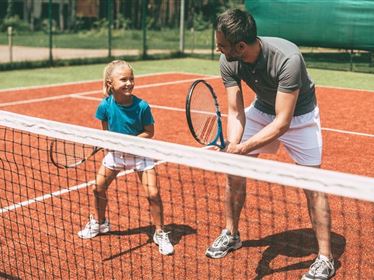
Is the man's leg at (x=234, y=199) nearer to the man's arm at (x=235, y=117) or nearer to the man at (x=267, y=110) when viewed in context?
the man at (x=267, y=110)

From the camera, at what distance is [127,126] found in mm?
4789

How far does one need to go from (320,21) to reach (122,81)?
1339 centimetres

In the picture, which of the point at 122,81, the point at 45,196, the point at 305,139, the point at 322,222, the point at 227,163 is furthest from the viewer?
the point at 45,196

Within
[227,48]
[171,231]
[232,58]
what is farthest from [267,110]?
[171,231]

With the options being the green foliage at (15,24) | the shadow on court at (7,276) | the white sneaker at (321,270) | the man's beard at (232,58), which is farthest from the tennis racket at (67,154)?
the green foliage at (15,24)

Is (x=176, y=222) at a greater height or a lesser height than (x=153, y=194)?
lesser

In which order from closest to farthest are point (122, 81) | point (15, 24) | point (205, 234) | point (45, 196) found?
point (122, 81) < point (205, 234) < point (45, 196) < point (15, 24)

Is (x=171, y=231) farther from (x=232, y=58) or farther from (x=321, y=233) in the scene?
(x=232, y=58)

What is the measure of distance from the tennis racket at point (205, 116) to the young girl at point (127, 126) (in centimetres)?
36

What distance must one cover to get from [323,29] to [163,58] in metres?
6.40

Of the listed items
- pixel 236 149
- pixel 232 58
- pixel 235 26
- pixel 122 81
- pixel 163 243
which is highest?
pixel 235 26

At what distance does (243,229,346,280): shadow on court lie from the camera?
448 cm

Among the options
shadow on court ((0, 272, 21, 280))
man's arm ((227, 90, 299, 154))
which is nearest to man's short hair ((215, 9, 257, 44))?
man's arm ((227, 90, 299, 154))

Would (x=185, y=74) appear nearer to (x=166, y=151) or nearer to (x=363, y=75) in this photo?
(x=363, y=75)
